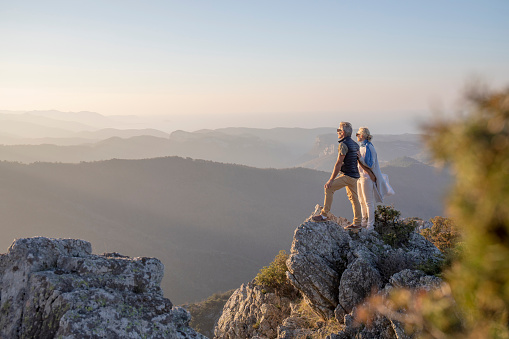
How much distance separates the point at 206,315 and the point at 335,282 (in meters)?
20.8

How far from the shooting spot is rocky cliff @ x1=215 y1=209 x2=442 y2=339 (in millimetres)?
6828

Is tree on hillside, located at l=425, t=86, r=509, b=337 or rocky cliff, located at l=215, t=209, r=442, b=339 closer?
tree on hillside, located at l=425, t=86, r=509, b=337

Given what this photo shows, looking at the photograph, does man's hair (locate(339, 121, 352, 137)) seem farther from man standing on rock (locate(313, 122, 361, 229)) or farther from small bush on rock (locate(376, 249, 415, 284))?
small bush on rock (locate(376, 249, 415, 284))

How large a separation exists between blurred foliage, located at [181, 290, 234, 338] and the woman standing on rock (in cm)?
1799

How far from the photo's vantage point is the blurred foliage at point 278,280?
1006cm

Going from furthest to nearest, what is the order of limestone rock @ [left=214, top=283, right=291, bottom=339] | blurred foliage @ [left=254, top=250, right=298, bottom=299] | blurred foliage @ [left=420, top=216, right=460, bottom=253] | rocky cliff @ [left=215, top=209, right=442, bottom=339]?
blurred foliage @ [left=420, top=216, right=460, bottom=253]
blurred foliage @ [left=254, top=250, right=298, bottom=299]
limestone rock @ [left=214, top=283, right=291, bottom=339]
rocky cliff @ [left=215, top=209, right=442, bottom=339]

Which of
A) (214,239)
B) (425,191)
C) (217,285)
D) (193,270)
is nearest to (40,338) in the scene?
(217,285)

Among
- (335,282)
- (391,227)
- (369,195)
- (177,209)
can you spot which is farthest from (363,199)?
(177,209)

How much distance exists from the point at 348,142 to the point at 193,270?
47579mm

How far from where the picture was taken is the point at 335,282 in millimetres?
8227

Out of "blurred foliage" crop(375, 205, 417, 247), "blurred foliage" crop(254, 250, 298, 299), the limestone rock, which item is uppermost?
"blurred foliage" crop(375, 205, 417, 247)

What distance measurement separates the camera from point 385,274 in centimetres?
766

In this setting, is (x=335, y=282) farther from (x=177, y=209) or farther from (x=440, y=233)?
(x=177, y=209)

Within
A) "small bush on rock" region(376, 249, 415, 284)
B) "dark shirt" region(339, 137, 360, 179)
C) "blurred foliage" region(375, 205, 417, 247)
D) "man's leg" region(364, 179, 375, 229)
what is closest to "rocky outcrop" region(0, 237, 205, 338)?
"small bush on rock" region(376, 249, 415, 284)
